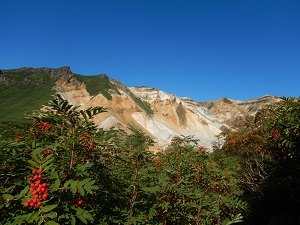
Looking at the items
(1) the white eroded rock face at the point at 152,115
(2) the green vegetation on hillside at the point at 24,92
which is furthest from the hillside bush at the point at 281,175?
(2) the green vegetation on hillside at the point at 24,92

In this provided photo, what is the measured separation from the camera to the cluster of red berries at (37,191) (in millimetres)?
2417

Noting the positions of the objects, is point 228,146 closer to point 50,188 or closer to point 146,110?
point 50,188

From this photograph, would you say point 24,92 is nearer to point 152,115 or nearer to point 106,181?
point 152,115

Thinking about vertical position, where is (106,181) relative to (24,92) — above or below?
below

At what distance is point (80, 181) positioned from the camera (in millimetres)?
2938

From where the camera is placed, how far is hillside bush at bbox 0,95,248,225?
262 centimetres

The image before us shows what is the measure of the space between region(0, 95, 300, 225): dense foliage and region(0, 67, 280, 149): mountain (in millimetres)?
40906

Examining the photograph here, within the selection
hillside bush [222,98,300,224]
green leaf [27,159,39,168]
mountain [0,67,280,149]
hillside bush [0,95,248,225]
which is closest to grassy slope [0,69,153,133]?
mountain [0,67,280,149]

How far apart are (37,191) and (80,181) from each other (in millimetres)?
566

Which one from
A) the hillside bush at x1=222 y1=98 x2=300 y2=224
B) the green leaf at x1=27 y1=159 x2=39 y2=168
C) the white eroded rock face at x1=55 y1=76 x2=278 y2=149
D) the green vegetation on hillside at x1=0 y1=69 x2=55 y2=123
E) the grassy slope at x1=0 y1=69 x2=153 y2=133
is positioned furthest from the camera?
the white eroded rock face at x1=55 y1=76 x2=278 y2=149

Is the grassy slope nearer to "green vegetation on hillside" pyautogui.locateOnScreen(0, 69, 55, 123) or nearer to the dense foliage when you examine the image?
"green vegetation on hillside" pyautogui.locateOnScreen(0, 69, 55, 123)

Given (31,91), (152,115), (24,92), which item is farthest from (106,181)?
(24,92)

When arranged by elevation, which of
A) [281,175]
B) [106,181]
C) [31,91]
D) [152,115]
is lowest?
[281,175]

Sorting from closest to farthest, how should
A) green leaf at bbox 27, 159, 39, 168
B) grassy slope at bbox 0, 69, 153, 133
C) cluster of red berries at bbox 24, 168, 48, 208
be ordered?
cluster of red berries at bbox 24, 168, 48, 208 < green leaf at bbox 27, 159, 39, 168 < grassy slope at bbox 0, 69, 153, 133
